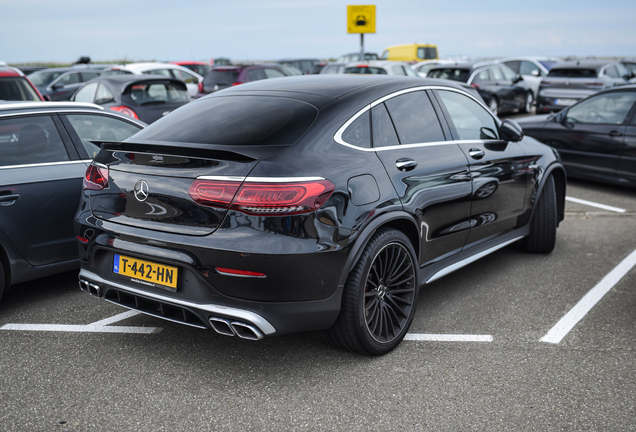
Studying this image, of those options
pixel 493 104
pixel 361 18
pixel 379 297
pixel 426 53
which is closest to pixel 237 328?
pixel 379 297

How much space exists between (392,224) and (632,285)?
7.95ft

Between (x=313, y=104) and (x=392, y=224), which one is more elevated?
(x=313, y=104)

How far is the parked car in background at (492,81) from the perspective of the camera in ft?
52.7

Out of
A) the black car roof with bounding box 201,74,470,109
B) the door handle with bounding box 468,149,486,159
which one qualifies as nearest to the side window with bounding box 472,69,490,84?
the door handle with bounding box 468,149,486,159


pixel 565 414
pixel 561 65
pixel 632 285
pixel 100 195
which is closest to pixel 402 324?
pixel 565 414

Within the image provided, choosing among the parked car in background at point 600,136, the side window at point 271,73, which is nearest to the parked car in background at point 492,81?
the side window at point 271,73

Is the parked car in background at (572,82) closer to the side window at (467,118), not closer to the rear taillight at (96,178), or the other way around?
the side window at (467,118)

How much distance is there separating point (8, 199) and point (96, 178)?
96cm

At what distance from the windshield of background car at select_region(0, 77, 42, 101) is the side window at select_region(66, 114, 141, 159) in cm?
391

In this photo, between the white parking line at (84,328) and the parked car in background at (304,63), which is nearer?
the white parking line at (84,328)

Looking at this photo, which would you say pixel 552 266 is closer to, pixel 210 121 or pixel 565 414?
pixel 565 414

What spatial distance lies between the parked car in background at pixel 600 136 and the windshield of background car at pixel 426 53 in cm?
2171

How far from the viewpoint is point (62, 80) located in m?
18.6

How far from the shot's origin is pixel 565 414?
284 centimetres
